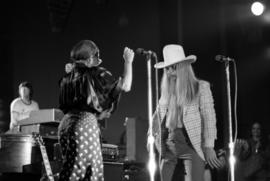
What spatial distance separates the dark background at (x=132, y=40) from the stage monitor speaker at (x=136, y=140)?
1.12 m

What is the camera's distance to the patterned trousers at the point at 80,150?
3906 mm

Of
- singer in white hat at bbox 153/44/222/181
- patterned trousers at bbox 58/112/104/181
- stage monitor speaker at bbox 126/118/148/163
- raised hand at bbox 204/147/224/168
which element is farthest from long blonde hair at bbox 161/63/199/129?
stage monitor speaker at bbox 126/118/148/163

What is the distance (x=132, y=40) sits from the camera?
9.72 metres

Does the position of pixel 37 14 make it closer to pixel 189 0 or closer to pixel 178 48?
pixel 189 0

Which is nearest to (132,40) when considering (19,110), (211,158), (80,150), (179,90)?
(19,110)


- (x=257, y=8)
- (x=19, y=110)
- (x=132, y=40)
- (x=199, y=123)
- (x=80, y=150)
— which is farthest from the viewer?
(x=132, y=40)

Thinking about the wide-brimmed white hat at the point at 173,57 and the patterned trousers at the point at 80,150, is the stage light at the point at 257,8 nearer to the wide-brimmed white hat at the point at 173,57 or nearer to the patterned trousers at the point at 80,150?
the wide-brimmed white hat at the point at 173,57

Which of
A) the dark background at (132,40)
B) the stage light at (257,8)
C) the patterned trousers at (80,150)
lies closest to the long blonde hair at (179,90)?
the patterned trousers at (80,150)

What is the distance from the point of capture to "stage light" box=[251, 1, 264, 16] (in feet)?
28.6

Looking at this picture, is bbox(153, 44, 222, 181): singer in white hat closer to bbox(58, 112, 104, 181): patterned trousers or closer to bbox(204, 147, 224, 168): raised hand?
bbox(204, 147, 224, 168): raised hand

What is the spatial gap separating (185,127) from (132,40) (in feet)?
16.4

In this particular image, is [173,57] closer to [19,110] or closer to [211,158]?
[211,158]

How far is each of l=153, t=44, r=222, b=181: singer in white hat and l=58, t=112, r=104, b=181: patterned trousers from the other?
1.07 m

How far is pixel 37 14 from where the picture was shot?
9.70m
